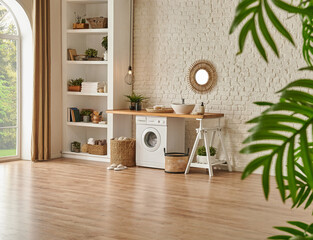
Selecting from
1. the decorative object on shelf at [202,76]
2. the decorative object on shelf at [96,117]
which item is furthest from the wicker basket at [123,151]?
the decorative object on shelf at [202,76]

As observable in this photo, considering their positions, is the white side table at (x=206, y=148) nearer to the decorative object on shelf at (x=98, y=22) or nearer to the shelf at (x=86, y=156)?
the shelf at (x=86, y=156)

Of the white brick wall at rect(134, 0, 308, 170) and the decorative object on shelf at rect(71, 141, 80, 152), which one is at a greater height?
the white brick wall at rect(134, 0, 308, 170)

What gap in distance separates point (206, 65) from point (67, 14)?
2495 millimetres

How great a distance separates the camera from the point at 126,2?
7.98 m

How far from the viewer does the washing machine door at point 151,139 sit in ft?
23.8

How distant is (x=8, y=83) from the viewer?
7.94 meters

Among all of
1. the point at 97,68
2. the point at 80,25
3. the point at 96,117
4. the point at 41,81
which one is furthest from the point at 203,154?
the point at 80,25

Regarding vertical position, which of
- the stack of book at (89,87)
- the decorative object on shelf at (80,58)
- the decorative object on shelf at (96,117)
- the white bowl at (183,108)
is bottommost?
the decorative object on shelf at (96,117)

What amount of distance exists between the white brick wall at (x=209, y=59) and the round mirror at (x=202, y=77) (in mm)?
194

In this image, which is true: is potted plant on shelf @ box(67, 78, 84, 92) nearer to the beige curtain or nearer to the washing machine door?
the beige curtain

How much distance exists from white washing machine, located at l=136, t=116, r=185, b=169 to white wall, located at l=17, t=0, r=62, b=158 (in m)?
1.56

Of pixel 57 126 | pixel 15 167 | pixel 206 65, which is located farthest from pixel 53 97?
pixel 206 65

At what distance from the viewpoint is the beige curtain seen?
7.69 metres

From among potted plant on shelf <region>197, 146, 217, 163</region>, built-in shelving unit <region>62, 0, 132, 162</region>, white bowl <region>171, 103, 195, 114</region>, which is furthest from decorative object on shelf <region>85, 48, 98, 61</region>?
potted plant on shelf <region>197, 146, 217, 163</region>
